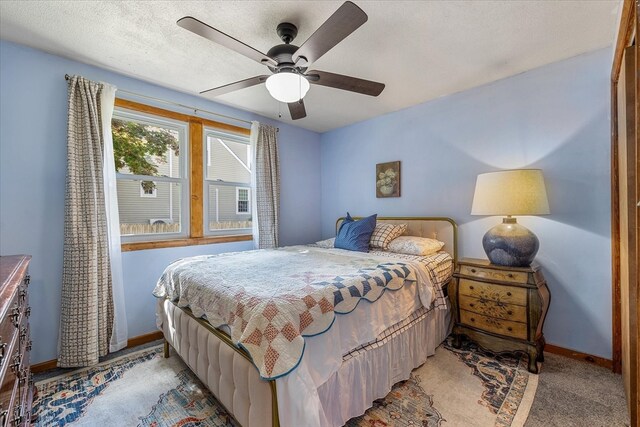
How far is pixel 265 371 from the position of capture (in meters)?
1.20

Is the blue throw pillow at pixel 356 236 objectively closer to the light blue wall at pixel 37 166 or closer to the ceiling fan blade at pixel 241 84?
the ceiling fan blade at pixel 241 84

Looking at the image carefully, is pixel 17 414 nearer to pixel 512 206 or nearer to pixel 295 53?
pixel 295 53

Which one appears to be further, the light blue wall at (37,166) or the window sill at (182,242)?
the window sill at (182,242)

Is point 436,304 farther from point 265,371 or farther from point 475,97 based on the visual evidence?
point 475,97

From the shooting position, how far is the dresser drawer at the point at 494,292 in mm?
2115

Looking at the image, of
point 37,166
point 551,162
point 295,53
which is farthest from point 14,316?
point 551,162

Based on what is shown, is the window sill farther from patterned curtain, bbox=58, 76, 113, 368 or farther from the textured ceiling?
the textured ceiling

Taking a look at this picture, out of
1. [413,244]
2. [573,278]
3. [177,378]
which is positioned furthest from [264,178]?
[573,278]

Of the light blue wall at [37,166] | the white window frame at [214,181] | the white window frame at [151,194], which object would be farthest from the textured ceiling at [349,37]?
the white window frame at [151,194]

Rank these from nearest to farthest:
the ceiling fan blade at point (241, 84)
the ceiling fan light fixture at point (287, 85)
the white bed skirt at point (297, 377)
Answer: the white bed skirt at point (297, 377), the ceiling fan light fixture at point (287, 85), the ceiling fan blade at point (241, 84)

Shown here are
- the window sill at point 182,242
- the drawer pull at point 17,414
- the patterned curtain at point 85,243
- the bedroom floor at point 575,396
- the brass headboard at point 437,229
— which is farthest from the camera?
the brass headboard at point 437,229

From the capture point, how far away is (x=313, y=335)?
1.36 metres

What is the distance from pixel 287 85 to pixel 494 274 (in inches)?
86.0

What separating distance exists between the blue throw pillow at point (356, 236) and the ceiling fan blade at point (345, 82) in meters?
1.52
